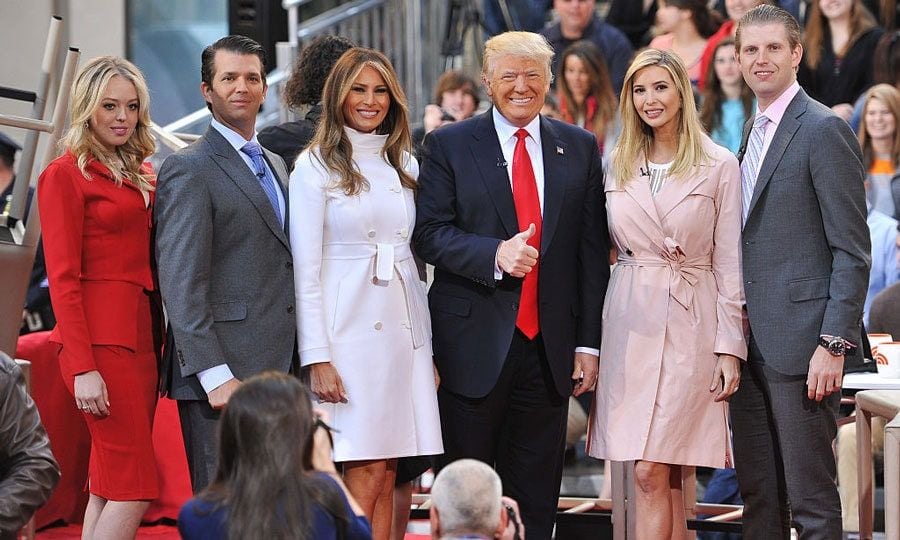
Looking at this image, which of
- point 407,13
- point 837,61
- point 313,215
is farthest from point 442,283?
point 407,13

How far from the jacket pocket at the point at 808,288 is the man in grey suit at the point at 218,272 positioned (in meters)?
1.43

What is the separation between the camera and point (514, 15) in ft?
30.0

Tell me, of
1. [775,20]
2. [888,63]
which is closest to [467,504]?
[775,20]

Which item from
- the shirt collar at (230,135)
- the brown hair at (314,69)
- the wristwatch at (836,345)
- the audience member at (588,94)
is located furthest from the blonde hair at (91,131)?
the audience member at (588,94)

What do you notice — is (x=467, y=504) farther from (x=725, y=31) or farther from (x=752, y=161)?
(x=725, y=31)

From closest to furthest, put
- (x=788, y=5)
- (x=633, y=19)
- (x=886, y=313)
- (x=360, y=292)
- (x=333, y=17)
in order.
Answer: (x=360, y=292) → (x=886, y=313) → (x=788, y=5) → (x=333, y=17) → (x=633, y=19)

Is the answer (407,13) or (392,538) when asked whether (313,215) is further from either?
(407,13)

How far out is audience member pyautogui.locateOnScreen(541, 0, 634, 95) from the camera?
26.6 ft

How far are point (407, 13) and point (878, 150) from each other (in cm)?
357

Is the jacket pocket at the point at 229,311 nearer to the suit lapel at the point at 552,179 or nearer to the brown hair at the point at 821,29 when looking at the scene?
the suit lapel at the point at 552,179

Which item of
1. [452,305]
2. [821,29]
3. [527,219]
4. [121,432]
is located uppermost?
[821,29]

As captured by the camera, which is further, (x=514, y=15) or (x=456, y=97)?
(x=514, y=15)

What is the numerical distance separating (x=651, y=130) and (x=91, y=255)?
1688mm

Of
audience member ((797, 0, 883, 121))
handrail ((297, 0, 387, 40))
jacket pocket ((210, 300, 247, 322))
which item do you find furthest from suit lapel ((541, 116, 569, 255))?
handrail ((297, 0, 387, 40))
